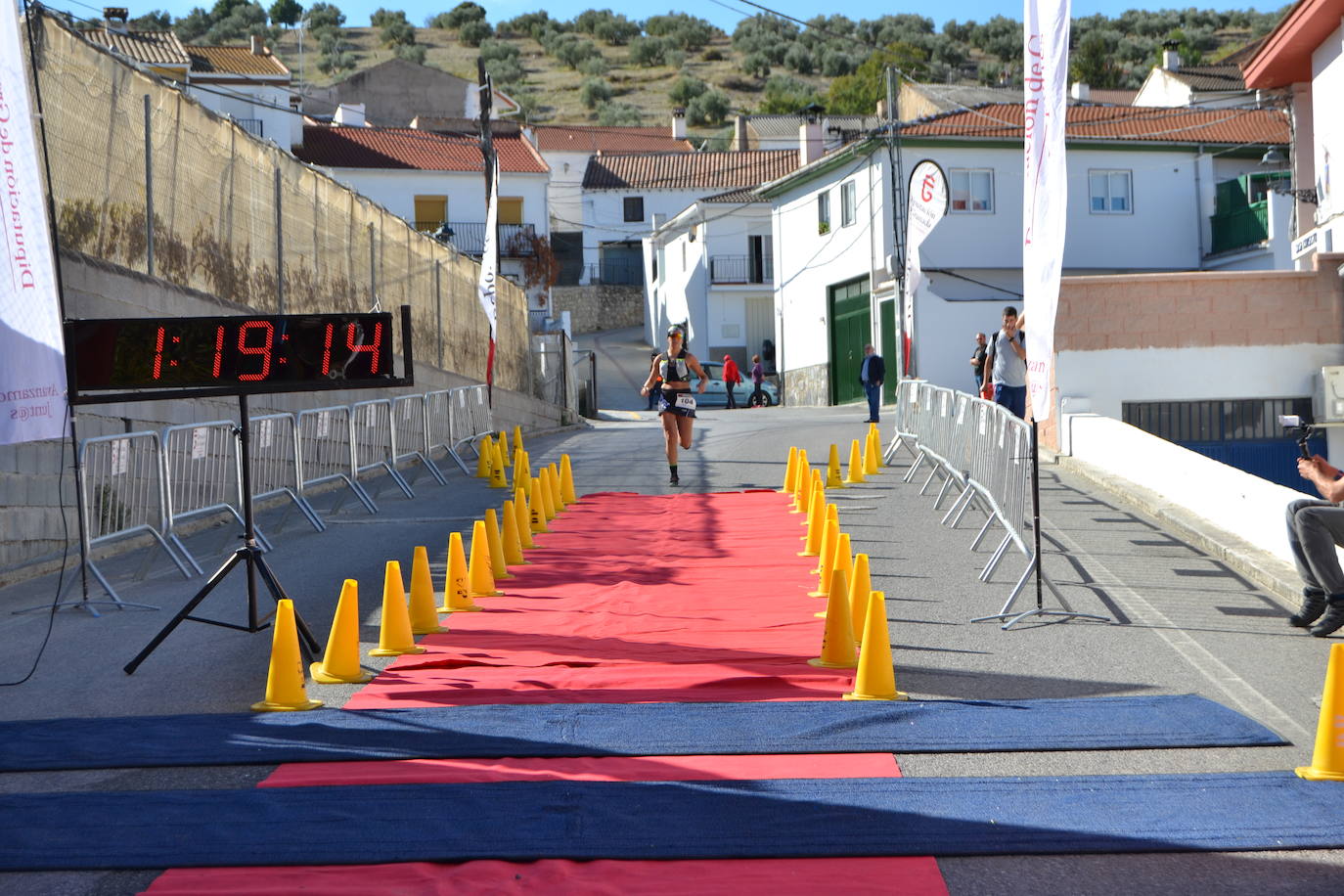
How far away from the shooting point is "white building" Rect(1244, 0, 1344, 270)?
21312mm

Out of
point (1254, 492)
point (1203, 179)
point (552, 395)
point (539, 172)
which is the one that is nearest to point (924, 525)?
point (1254, 492)

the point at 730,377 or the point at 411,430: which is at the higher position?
the point at 730,377

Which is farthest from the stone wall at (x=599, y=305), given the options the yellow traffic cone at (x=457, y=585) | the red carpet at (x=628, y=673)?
the yellow traffic cone at (x=457, y=585)

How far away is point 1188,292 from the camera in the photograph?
70.1 feet

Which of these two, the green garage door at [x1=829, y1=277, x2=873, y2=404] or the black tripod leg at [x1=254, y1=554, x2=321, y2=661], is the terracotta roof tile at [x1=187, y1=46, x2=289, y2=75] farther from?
the black tripod leg at [x1=254, y1=554, x2=321, y2=661]

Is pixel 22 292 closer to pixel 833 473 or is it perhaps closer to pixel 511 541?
pixel 511 541

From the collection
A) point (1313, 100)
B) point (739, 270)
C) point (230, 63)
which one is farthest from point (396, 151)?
point (1313, 100)

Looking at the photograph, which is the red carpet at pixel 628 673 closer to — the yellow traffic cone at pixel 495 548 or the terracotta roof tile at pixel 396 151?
the yellow traffic cone at pixel 495 548

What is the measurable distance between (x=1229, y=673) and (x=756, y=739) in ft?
9.96

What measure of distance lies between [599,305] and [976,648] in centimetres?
6235

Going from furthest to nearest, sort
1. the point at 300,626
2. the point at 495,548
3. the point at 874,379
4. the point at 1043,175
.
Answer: the point at 874,379 < the point at 495,548 < the point at 1043,175 < the point at 300,626

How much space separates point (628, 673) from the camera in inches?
308

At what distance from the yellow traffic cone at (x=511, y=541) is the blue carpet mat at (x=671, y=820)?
6550 millimetres

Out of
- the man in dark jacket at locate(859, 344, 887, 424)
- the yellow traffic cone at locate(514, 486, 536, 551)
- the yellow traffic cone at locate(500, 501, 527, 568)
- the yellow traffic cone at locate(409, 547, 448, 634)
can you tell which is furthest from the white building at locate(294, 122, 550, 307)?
the yellow traffic cone at locate(409, 547, 448, 634)
